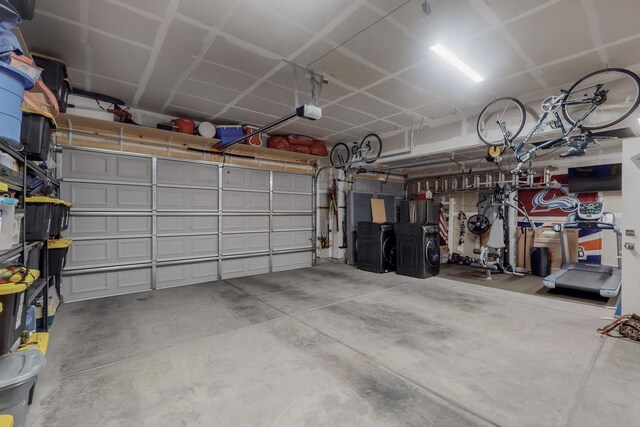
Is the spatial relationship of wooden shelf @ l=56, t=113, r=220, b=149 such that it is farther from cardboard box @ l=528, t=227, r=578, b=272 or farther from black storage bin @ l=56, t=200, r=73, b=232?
cardboard box @ l=528, t=227, r=578, b=272

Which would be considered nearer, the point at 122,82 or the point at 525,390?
the point at 525,390

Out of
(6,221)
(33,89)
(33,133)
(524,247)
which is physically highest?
(33,89)

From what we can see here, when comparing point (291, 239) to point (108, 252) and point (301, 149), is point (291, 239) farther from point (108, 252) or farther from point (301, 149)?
point (108, 252)

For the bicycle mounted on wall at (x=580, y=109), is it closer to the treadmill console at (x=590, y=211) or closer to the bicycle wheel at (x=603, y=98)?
the bicycle wheel at (x=603, y=98)

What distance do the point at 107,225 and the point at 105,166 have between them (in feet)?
3.32

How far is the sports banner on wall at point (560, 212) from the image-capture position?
21.6 ft

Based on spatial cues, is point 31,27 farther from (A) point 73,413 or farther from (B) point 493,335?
(B) point 493,335

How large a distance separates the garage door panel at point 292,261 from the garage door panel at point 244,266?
0.90ft

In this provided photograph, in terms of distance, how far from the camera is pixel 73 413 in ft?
6.24

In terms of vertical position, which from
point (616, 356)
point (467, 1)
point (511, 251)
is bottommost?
point (616, 356)

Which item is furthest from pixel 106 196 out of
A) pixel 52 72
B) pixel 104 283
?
pixel 52 72

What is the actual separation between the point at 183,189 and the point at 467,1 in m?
5.25

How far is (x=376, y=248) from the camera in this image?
6688mm

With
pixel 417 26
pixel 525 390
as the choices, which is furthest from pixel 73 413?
pixel 417 26
